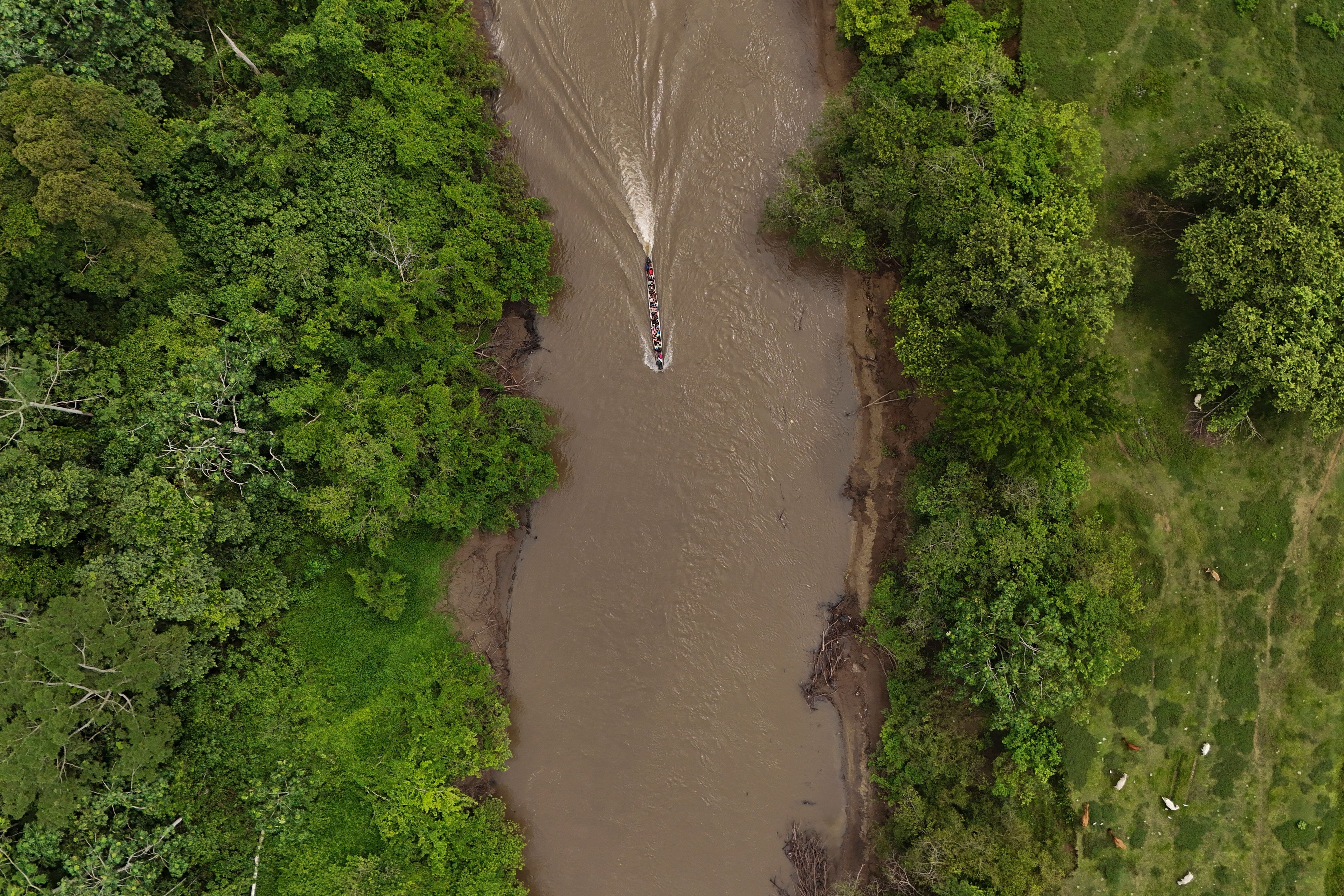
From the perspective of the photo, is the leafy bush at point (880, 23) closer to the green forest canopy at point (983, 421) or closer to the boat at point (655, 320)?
the green forest canopy at point (983, 421)

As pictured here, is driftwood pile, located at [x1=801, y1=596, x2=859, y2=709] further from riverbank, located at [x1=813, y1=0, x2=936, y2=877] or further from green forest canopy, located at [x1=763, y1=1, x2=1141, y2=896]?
green forest canopy, located at [x1=763, y1=1, x2=1141, y2=896]

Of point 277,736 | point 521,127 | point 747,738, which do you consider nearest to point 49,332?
point 277,736

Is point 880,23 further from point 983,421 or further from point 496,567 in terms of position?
point 496,567

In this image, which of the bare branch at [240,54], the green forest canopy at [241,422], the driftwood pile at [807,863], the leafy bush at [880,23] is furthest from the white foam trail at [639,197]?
the driftwood pile at [807,863]

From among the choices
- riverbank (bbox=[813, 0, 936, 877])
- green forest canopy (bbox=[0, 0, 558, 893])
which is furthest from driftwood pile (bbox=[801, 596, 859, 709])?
green forest canopy (bbox=[0, 0, 558, 893])

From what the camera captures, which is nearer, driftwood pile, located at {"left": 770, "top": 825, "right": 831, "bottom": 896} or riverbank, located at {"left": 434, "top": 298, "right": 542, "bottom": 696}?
driftwood pile, located at {"left": 770, "top": 825, "right": 831, "bottom": 896}

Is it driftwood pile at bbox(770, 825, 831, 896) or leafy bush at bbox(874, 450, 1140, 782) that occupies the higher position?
leafy bush at bbox(874, 450, 1140, 782)
